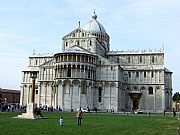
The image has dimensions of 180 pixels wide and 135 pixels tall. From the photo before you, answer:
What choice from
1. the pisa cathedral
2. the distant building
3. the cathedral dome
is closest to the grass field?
the pisa cathedral

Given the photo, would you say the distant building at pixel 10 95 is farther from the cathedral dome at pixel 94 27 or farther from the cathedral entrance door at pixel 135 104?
the cathedral entrance door at pixel 135 104

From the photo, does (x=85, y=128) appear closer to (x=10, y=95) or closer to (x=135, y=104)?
(x=135, y=104)

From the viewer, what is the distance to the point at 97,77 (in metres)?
67.9

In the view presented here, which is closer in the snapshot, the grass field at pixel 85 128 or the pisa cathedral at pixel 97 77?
the grass field at pixel 85 128

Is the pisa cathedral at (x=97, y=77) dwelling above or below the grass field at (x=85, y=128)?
above

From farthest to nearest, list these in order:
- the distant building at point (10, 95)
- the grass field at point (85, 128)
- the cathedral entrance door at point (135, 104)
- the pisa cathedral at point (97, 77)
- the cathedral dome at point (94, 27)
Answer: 1. the distant building at point (10, 95)
2. the cathedral dome at point (94, 27)
3. the cathedral entrance door at point (135, 104)
4. the pisa cathedral at point (97, 77)
5. the grass field at point (85, 128)

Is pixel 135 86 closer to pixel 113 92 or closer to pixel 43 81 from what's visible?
pixel 113 92

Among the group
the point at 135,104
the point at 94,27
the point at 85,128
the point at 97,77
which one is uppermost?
the point at 94,27

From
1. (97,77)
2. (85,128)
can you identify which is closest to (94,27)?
(97,77)

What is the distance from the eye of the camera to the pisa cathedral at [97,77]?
206 feet

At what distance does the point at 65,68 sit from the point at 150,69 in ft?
79.4

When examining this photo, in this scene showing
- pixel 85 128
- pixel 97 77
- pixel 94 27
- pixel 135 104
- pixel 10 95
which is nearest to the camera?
pixel 85 128

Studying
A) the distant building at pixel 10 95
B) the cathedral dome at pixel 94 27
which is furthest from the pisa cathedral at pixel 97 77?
the distant building at pixel 10 95

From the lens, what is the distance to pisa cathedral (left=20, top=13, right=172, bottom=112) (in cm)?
6288
